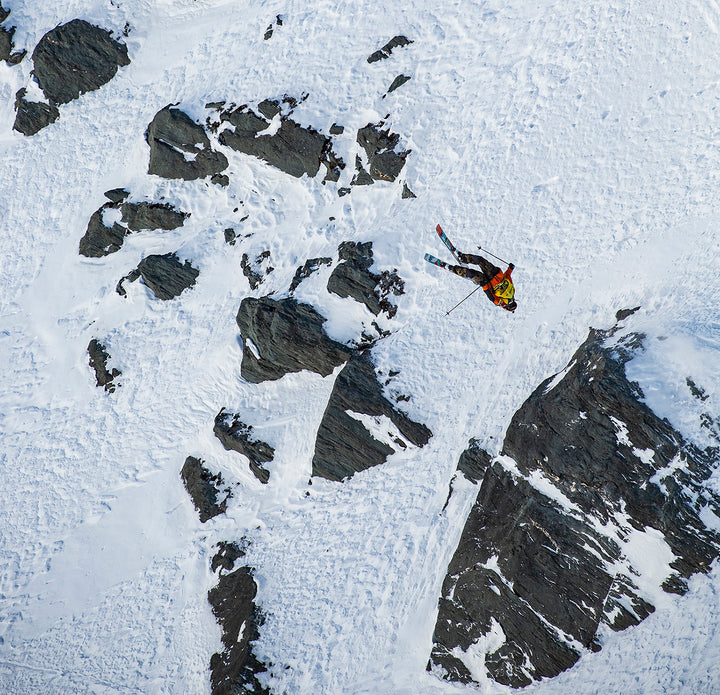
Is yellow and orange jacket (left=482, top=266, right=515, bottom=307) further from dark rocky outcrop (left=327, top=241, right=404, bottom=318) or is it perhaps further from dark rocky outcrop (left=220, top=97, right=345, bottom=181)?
Answer: dark rocky outcrop (left=220, top=97, right=345, bottom=181)

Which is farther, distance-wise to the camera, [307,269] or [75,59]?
[75,59]

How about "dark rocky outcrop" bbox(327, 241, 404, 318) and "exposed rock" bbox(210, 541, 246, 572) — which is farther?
"exposed rock" bbox(210, 541, 246, 572)

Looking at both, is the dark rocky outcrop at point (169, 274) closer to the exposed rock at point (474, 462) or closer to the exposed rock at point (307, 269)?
the exposed rock at point (307, 269)

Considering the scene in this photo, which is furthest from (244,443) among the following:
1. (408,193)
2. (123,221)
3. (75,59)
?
(75,59)

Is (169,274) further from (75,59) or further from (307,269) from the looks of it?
(75,59)

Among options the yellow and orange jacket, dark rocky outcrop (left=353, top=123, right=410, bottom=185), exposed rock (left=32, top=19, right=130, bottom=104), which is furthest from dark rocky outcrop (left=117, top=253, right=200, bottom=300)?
the yellow and orange jacket

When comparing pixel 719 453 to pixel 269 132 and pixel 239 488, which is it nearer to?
pixel 239 488
